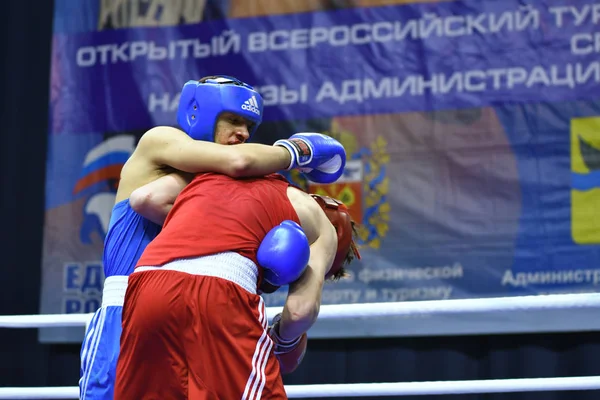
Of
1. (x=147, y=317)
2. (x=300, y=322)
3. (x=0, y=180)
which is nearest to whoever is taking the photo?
(x=147, y=317)

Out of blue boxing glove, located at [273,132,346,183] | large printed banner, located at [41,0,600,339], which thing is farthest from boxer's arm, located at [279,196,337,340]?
large printed banner, located at [41,0,600,339]

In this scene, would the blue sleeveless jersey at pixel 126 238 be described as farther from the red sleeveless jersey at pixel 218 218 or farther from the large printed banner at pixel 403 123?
the large printed banner at pixel 403 123

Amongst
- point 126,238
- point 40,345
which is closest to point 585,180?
point 126,238

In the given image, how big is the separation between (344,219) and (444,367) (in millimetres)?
1854

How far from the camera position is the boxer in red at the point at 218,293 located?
5.71 ft

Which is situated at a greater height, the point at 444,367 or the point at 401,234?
the point at 401,234

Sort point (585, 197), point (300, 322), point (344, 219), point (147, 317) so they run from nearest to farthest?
1. point (147, 317)
2. point (300, 322)
3. point (344, 219)
4. point (585, 197)

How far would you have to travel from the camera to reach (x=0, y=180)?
4.43m

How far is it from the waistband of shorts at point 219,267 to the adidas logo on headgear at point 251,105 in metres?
0.40

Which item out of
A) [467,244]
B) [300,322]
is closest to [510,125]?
[467,244]

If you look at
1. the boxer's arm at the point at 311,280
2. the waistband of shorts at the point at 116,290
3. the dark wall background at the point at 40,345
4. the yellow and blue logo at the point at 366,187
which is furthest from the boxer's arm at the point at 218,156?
the dark wall background at the point at 40,345

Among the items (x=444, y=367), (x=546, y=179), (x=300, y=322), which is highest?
(x=546, y=179)

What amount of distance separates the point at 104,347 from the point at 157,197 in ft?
1.21

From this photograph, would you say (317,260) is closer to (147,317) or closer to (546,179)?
(147,317)
